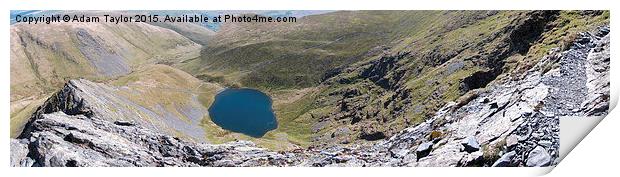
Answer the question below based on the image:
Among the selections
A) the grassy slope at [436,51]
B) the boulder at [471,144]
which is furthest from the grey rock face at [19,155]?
the grassy slope at [436,51]

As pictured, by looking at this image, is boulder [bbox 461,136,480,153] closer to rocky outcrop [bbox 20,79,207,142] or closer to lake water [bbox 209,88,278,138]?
rocky outcrop [bbox 20,79,207,142]

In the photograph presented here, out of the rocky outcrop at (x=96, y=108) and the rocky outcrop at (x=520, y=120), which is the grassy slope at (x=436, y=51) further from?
the rocky outcrop at (x=96, y=108)

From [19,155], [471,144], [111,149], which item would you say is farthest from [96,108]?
[471,144]

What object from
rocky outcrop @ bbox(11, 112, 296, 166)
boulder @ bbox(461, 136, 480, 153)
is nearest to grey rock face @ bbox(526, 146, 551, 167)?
boulder @ bbox(461, 136, 480, 153)

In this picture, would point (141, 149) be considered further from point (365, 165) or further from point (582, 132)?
point (582, 132)

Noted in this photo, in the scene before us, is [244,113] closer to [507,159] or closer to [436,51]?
[436,51]

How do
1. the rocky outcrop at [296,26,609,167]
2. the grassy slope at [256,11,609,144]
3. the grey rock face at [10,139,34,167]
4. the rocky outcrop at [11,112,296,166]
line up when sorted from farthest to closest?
the grassy slope at [256,11,609,144] < the rocky outcrop at [11,112,296,166] < the grey rock face at [10,139,34,167] < the rocky outcrop at [296,26,609,167]
